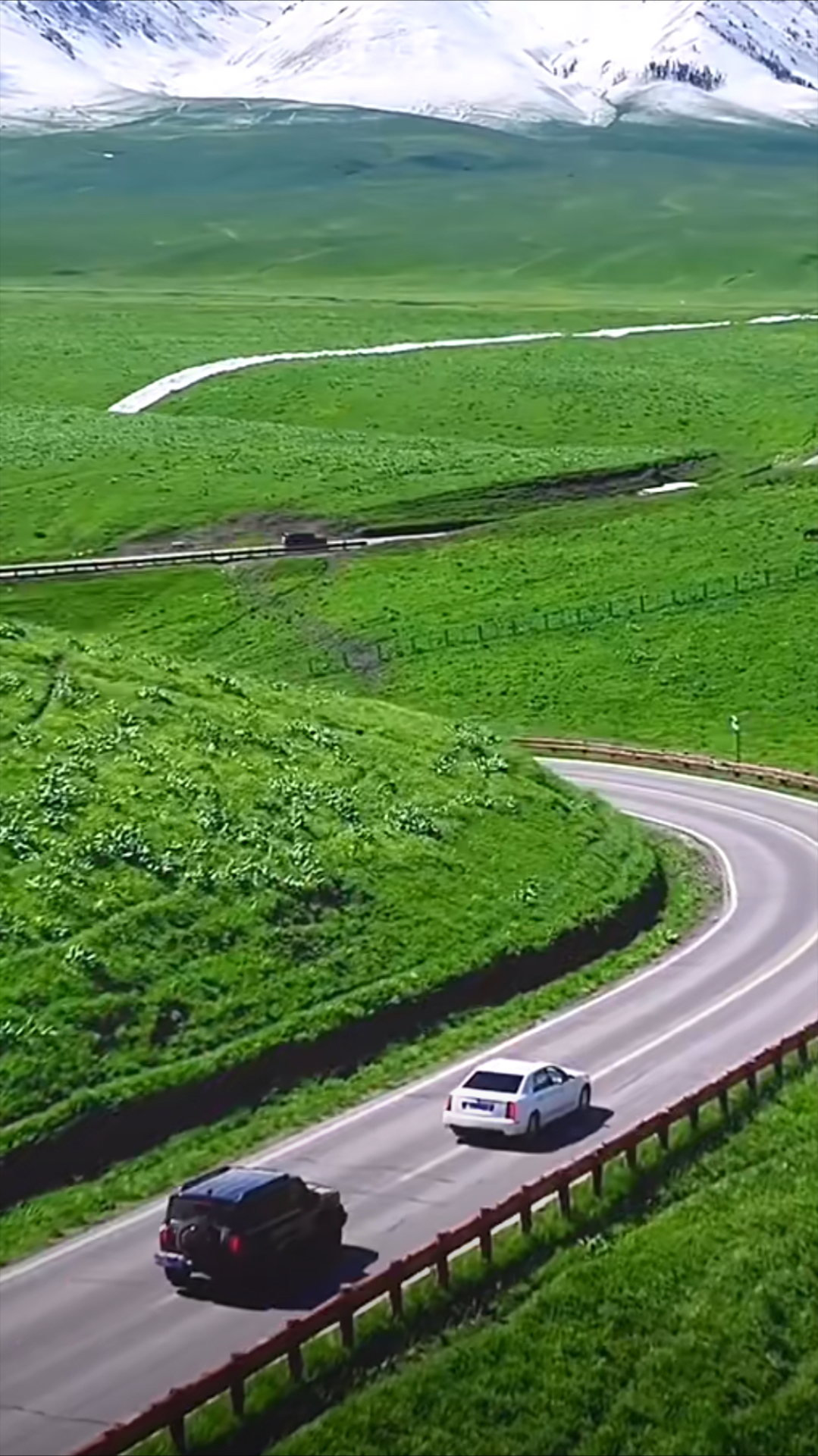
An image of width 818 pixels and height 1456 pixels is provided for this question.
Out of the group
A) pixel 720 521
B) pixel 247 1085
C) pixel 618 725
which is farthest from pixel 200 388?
pixel 247 1085

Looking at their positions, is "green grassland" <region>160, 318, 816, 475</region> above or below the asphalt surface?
below

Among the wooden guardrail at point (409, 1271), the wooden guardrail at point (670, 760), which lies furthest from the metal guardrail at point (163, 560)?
the wooden guardrail at point (409, 1271)

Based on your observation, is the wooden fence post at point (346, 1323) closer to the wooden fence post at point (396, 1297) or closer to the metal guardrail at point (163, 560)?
the wooden fence post at point (396, 1297)

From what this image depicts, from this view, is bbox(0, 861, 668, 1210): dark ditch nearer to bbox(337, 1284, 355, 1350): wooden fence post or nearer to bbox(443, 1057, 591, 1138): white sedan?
bbox(443, 1057, 591, 1138): white sedan

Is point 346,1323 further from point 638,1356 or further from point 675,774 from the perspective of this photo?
point 675,774

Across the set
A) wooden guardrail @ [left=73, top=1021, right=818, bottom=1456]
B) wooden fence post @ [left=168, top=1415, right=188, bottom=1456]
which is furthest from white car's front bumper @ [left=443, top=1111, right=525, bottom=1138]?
wooden fence post @ [left=168, top=1415, right=188, bottom=1456]

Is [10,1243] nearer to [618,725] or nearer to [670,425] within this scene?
[618,725]

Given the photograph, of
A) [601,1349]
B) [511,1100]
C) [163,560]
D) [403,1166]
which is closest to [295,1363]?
[601,1349]
